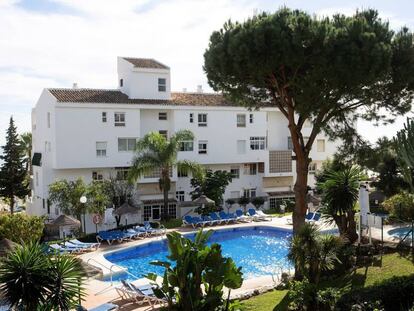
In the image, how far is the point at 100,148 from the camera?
34.9 metres

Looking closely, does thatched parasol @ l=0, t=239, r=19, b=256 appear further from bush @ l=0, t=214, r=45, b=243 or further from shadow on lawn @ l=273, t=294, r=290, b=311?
shadow on lawn @ l=273, t=294, r=290, b=311

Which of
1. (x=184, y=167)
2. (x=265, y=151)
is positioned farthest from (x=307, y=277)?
(x=265, y=151)

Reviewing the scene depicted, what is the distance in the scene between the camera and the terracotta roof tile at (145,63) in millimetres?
37147

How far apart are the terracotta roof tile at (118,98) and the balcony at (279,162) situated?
6358 mm

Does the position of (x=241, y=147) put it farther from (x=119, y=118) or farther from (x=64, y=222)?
(x=64, y=222)

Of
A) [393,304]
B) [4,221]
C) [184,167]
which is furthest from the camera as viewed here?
[184,167]

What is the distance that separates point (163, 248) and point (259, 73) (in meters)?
12.6

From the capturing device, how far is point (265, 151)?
40.8 metres

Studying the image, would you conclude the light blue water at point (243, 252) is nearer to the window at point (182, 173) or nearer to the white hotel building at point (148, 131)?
the window at point (182, 173)

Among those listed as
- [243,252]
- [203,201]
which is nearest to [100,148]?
[203,201]

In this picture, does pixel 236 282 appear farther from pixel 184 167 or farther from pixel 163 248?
pixel 184 167

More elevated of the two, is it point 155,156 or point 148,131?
point 148,131

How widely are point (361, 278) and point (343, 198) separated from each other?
436 centimetres

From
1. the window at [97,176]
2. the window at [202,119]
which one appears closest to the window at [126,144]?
the window at [97,176]
